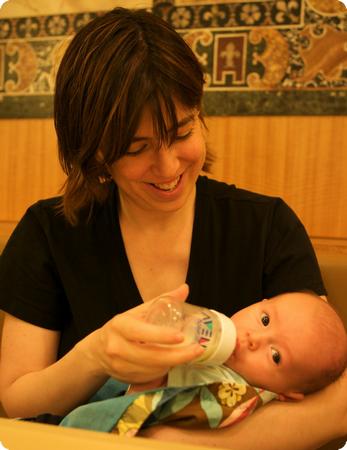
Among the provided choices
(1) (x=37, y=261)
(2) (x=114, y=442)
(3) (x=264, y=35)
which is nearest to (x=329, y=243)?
(3) (x=264, y=35)

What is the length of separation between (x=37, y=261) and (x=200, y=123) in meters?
0.45

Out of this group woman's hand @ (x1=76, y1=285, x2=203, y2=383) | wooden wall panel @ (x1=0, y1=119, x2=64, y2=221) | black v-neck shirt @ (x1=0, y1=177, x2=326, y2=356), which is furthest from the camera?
wooden wall panel @ (x1=0, y1=119, x2=64, y2=221)

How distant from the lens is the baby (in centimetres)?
91

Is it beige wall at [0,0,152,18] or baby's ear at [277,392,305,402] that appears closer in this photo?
baby's ear at [277,392,305,402]

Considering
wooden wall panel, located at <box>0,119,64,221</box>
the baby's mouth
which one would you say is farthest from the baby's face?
wooden wall panel, located at <box>0,119,64,221</box>

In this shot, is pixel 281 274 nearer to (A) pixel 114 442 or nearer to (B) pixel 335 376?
(B) pixel 335 376

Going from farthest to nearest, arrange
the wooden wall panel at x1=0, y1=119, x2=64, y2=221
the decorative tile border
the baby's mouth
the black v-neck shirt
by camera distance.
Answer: the wooden wall panel at x1=0, y1=119, x2=64, y2=221, the decorative tile border, the black v-neck shirt, the baby's mouth

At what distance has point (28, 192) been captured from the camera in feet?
6.92

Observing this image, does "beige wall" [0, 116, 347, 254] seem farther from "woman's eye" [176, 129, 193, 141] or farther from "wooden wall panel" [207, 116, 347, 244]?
"woman's eye" [176, 129, 193, 141]

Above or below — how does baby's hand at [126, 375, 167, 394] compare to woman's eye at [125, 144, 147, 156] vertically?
below

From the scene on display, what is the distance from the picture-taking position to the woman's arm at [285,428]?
Answer: 870 millimetres

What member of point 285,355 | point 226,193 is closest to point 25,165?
point 226,193

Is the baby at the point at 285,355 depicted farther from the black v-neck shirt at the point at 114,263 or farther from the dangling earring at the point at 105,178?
the dangling earring at the point at 105,178

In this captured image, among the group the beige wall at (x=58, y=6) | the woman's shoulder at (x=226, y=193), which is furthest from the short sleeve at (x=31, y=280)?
the beige wall at (x=58, y=6)
